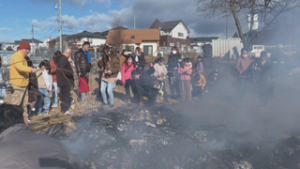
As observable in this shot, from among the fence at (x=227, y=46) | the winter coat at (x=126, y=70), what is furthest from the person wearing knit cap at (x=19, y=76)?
the fence at (x=227, y=46)

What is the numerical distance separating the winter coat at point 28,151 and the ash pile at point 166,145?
142cm

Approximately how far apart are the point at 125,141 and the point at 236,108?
148 inches

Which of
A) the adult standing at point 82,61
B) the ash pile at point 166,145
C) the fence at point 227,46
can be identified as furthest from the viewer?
the fence at point 227,46

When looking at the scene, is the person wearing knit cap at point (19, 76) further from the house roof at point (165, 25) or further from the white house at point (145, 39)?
the house roof at point (165, 25)

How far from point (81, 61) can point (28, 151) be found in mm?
4018

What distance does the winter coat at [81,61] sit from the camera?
17.5 ft

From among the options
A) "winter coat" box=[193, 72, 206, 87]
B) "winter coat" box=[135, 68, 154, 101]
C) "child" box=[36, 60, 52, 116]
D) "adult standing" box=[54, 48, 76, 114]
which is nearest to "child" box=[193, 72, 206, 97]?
"winter coat" box=[193, 72, 206, 87]

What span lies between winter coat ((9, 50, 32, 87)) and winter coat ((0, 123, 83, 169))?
2.72 metres

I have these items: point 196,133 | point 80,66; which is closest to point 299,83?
point 196,133

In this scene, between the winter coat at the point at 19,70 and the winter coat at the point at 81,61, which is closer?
the winter coat at the point at 19,70

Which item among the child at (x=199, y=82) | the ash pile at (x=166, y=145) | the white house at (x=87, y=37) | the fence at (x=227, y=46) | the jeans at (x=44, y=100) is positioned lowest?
the ash pile at (x=166, y=145)

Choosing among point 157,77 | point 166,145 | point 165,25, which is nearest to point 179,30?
point 165,25

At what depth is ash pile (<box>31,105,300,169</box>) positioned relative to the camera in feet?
9.96

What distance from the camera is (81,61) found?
5344 mm
